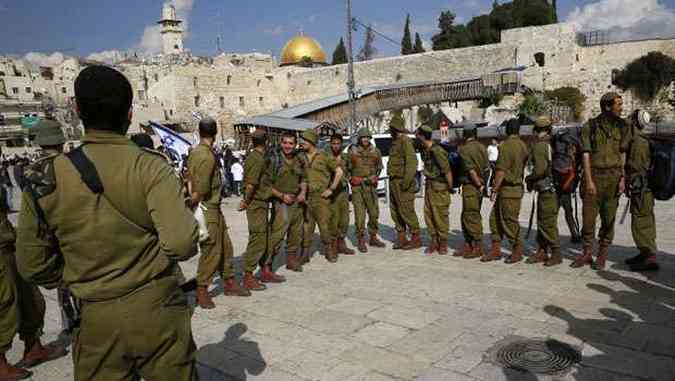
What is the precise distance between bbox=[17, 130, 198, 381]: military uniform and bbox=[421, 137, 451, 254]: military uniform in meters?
4.84

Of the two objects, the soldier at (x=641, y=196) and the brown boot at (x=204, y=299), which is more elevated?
the soldier at (x=641, y=196)

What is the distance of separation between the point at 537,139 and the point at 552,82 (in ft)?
123

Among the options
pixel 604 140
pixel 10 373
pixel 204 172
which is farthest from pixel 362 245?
pixel 10 373

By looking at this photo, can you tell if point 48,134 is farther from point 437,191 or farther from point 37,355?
point 437,191

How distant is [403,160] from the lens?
6.82 metres

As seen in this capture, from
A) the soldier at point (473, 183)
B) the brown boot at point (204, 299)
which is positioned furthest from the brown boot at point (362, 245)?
the brown boot at point (204, 299)

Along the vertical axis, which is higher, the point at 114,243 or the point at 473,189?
the point at 114,243

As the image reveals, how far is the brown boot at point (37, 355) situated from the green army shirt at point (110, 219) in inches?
95.7

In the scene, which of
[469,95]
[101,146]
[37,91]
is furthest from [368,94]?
[37,91]

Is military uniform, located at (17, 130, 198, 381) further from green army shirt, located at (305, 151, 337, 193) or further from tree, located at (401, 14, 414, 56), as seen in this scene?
tree, located at (401, 14, 414, 56)

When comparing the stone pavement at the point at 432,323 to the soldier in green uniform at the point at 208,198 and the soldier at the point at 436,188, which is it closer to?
the soldier in green uniform at the point at 208,198

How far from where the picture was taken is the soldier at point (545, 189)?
559 cm

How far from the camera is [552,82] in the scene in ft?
128

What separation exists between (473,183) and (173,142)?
7314 mm
